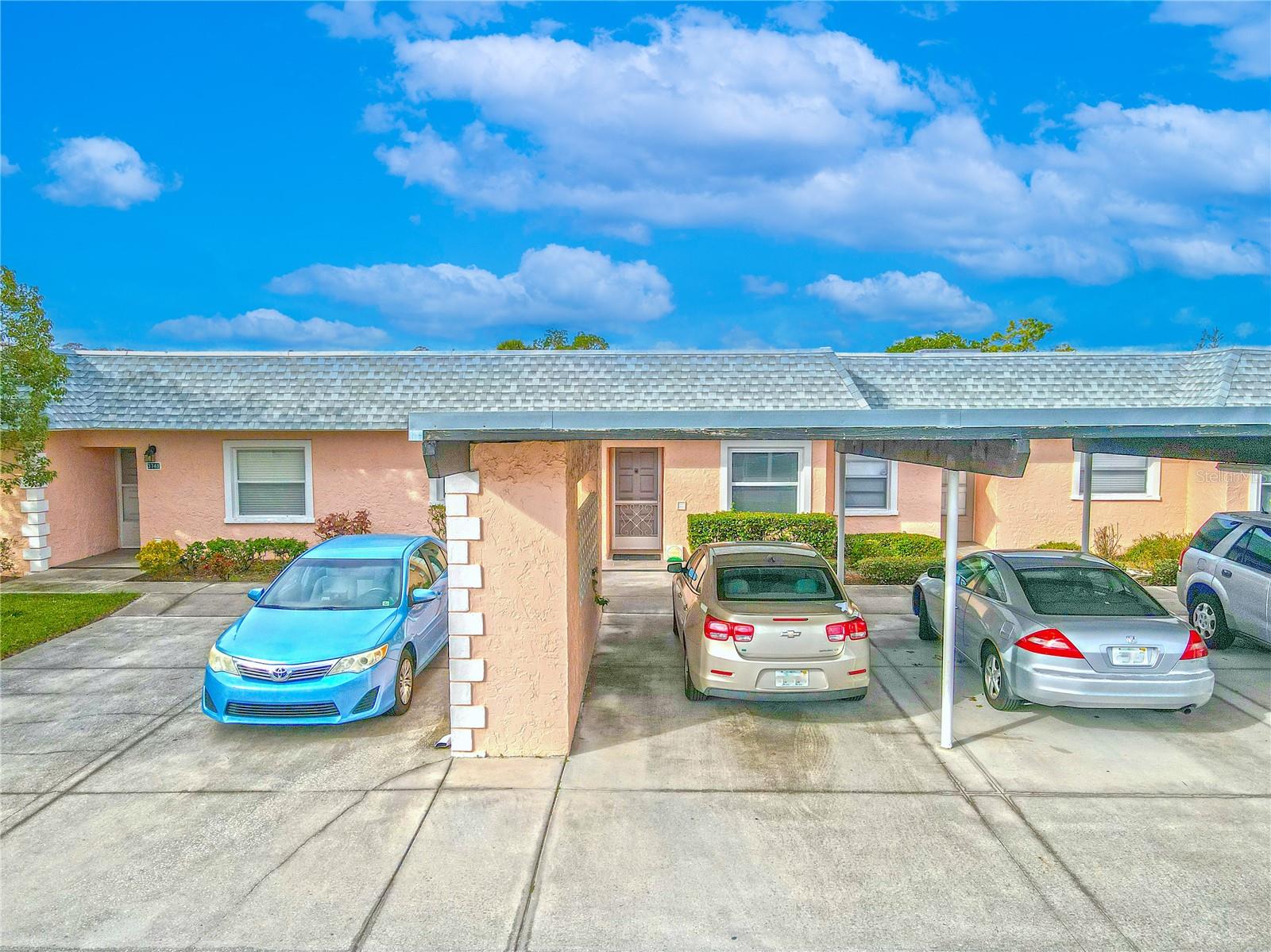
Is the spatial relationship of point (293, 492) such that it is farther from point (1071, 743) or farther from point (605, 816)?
point (1071, 743)

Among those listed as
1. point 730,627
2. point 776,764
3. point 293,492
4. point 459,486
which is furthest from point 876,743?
point 293,492

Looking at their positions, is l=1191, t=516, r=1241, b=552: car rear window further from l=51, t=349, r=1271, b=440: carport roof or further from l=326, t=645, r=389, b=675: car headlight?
l=326, t=645, r=389, b=675: car headlight

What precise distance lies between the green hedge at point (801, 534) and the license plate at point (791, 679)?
7.44 m

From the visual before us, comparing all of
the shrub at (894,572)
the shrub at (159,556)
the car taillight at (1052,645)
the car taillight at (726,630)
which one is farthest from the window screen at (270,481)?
the car taillight at (1052,645)

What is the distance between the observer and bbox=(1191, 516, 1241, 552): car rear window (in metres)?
9.88

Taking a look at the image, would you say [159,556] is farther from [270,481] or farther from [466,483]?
[466,483]

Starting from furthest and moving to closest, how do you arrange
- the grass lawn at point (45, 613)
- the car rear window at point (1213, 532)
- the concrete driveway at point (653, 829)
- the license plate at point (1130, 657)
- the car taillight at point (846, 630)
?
the grass lawn at point (45, 613) < the car rear window at point (1213, 532) < the car taillight at point (846, 630) < the license plate at point (1130, 657) < the concrete driveway at point (653, 829)

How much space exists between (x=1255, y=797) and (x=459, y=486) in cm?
641

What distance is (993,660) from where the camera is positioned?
7918mm

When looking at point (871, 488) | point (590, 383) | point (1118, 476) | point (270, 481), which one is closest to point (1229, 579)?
point (871, 488)

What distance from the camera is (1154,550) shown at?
51.5 ft

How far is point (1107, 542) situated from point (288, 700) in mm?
14947

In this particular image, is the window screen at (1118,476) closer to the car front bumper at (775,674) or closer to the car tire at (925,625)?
the car tire at (925,625)

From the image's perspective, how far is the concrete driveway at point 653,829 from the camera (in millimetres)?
4684
